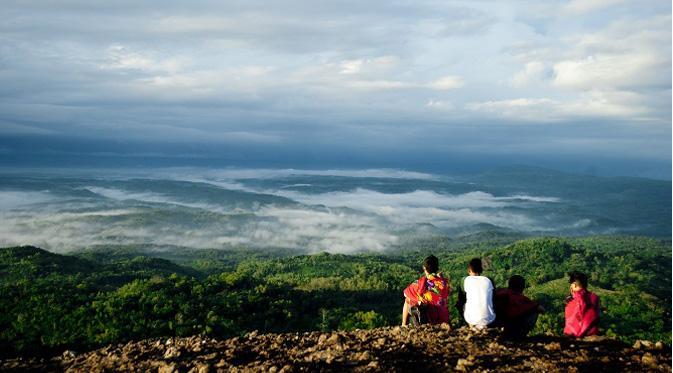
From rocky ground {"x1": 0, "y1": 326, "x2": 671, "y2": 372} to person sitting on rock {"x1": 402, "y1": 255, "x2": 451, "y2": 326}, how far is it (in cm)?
53

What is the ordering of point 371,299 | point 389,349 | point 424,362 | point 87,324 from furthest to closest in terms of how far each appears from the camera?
point 371,299 < point 87,324 < point 389,349 < point 424,362

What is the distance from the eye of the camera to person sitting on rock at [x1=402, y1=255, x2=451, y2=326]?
12.1 metres

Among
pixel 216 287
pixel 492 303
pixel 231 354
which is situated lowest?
pixel 216 287

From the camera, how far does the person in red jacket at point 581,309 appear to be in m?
11.3

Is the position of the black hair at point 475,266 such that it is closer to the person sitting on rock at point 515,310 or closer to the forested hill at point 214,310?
the person sitting on rock at point 515,310

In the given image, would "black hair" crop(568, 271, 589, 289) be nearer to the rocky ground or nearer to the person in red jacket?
the person in red jacket

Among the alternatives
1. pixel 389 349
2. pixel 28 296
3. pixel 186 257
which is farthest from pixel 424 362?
pixel 186 257

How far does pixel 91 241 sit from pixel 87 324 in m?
171

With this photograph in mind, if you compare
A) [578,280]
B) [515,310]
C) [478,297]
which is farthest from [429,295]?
[578,280]

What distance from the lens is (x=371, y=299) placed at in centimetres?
4253

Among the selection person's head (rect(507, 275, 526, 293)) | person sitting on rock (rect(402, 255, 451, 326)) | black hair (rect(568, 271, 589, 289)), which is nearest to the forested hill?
person sitting on rock (rect(402, 255, 451, 326))

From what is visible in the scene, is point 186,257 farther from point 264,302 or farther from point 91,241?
point 264,302

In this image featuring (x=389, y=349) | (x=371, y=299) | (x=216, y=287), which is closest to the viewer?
(x=389, y=349)

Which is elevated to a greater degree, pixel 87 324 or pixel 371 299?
pixel 87 324
